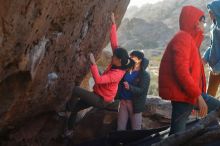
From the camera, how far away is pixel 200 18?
310 inches

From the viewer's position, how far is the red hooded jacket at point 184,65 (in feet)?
24.4

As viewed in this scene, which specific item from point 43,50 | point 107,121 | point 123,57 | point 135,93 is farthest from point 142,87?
point 43,50

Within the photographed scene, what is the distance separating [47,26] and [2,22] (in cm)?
141

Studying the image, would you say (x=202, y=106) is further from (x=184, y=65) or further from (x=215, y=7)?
(x=215, y=7)

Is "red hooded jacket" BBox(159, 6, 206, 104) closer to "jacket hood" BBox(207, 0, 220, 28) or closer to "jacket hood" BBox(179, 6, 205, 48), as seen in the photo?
"jacket hood" BBox(179, 6, 205, 48)

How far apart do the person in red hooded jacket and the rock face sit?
6.20 ft

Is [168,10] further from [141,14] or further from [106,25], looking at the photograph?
[106,25]

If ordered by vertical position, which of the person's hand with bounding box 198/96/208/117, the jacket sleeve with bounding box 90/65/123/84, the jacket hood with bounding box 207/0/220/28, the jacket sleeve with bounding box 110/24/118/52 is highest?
the jacket hood with bounding box 207/0/220/28

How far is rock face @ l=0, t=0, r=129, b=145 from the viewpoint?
21.6 feet

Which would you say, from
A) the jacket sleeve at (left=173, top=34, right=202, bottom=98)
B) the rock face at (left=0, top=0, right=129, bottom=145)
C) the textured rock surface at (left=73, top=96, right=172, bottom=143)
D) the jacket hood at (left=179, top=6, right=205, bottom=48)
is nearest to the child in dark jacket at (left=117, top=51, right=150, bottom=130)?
the rock face at (left=0, top=0, right=129, bottom=145)

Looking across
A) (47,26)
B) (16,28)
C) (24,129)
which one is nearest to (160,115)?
(24,129)

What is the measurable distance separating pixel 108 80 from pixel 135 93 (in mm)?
834

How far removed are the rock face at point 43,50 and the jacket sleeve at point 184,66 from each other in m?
1.96

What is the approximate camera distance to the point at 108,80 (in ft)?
30.2
